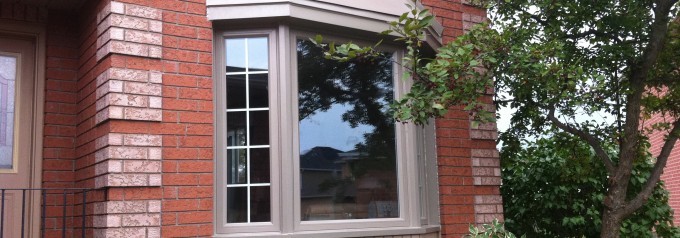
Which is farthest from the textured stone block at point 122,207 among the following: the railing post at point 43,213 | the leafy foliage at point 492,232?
the leafy foliage at point 492,232

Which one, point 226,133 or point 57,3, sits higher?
point 57,3

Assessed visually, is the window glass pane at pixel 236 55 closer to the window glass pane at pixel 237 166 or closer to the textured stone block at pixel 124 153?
the window glass pane at pixel 237 166

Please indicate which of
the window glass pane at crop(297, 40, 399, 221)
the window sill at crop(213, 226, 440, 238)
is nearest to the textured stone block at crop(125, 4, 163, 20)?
the window glass pane at crop(297, 40, 399, 221)

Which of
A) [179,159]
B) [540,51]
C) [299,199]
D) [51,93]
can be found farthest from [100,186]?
[540,51]

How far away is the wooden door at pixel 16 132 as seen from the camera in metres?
5.01

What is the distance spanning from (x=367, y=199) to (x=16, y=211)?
2532mm

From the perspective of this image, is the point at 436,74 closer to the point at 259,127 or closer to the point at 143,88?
the point at 259,127

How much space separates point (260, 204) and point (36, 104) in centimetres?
177

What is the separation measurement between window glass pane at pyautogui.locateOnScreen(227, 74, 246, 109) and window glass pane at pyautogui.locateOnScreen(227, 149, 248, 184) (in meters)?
0.33

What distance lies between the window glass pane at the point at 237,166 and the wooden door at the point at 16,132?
1399 millimetres

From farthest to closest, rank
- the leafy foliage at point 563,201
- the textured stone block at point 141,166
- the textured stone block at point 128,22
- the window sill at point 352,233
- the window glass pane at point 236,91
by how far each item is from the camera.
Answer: the leafy foliage at point 563,201, the window glass pane at point 236,91, the window sill at point 352,233, the textured stone block at point 128,22, the textured stone block at point 141,166

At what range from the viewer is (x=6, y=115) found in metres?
5.07

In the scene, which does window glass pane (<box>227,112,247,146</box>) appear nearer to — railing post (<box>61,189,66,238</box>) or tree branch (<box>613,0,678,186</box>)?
railing post (<box>61,189,66,238</box>)

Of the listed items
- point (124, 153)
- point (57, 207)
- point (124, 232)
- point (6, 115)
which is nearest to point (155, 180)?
point (124, 153)
